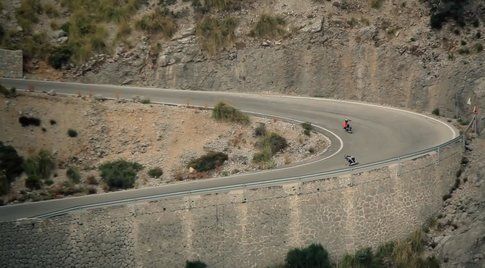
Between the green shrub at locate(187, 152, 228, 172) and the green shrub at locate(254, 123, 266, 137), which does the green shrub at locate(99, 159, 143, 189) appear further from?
the green shrub at locate(254, 123, 266, 137)

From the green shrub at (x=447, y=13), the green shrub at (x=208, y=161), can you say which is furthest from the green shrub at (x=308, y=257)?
the green shrub at (x=447, y=13)

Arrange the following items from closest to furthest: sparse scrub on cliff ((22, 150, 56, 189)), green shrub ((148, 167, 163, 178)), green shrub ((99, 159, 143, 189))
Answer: sparse scrub on cliff ((22, 150, 56, 189)), green shrub ((99, 159, 143, 189)), green shrub ((148, 167, 163, 178))

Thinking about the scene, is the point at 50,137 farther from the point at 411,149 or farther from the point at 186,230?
the point at 411,149

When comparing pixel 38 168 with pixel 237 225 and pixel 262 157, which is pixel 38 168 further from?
pixel 237 225

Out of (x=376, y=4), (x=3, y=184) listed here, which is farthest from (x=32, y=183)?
(x=376, y=4)

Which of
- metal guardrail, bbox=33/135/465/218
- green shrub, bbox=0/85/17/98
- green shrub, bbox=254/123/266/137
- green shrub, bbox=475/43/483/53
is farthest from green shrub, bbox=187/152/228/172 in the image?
green shrub, bbox=475/43/483/53

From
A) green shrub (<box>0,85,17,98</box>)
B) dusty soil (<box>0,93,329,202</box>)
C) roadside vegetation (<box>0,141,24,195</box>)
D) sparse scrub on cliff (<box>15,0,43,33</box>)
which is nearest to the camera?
roadside vegetation (<box>0,141,24,195</box>)
